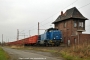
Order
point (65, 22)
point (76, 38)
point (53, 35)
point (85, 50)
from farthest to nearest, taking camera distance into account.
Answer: point (65, 22)
point (76, 38)
point (53, 35)
point (85, 50)

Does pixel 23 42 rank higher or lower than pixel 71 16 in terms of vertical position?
lower

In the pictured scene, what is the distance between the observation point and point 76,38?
47000 mm

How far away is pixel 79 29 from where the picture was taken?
53.6 metres

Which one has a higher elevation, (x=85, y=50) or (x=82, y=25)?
(x=82, y=25)

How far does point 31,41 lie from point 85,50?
119ft

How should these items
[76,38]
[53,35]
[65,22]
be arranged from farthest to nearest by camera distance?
[65,22]
[76,38]
[53,35]

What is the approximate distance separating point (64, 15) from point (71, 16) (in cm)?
664

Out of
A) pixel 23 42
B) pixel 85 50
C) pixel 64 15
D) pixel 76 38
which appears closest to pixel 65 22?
pixel 64 15

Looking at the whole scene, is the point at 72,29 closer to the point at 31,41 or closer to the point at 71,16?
the point at 71,16

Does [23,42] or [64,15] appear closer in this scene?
[64,15]

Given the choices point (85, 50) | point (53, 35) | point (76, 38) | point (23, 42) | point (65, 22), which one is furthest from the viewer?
point (23, 42)

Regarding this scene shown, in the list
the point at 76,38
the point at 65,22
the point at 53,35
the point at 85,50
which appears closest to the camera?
the point at 85,50

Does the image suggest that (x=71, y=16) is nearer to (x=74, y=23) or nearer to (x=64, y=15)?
(x=74, y=23)

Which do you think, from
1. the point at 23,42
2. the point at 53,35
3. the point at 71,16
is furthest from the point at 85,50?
the point at 23,42
